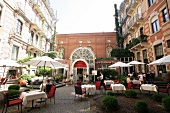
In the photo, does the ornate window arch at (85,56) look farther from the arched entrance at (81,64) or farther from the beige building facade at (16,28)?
the beige building facade at (16,28)

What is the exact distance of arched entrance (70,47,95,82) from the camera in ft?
57.1

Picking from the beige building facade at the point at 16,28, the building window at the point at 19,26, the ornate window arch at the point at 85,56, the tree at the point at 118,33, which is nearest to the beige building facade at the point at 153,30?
the tree at the point at 118,33

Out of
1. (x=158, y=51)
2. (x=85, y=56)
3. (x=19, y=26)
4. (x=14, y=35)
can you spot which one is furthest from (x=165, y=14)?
(x=19, y=26)

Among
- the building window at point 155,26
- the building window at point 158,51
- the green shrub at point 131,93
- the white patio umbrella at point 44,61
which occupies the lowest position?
the green shrub at point 131,93

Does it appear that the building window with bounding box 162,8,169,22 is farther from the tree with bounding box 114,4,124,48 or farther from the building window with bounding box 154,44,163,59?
the tree with bounding box 114,4,124,48

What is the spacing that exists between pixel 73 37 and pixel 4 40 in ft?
67.2

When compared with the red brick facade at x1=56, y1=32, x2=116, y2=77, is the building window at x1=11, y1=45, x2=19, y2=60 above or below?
below

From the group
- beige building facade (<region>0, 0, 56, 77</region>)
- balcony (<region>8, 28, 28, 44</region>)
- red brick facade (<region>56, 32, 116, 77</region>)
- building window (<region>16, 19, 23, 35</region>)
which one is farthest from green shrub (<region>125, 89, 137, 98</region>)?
red brick facade (<region>56, 32, 116, 77</region>)

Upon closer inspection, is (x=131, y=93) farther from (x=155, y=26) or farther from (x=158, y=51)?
(x=155, y=26)

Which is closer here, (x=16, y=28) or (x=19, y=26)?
(x=16, y=28)

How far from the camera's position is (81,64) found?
17.5 metres

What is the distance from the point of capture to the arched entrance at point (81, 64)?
17406mm

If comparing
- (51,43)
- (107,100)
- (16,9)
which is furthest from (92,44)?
(107,100)

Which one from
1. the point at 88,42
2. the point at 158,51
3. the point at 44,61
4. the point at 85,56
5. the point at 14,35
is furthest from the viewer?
the point at 88,42
